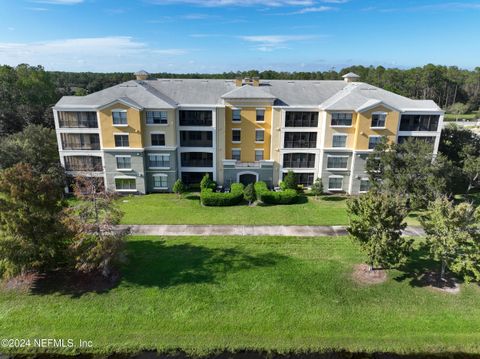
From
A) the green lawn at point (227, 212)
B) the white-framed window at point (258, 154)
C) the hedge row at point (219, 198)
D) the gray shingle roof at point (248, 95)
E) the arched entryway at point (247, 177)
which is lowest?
the green lawn at point (227, 212)

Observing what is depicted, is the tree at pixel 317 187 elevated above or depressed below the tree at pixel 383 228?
below

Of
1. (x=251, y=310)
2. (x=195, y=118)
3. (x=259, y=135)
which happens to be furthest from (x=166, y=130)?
(x=251, y=310)

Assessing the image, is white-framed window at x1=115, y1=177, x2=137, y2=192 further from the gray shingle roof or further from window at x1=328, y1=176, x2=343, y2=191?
window at x1=328, y1=176, x2=343, y2=191

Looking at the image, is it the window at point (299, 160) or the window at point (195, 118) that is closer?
the window at point (195, 118)

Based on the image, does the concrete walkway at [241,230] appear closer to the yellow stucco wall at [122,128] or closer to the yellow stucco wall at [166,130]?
the yellow stucco wall at [122,128]

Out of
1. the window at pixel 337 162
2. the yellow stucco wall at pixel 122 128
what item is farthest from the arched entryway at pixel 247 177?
the yellow stucco wall at pixel 122 128

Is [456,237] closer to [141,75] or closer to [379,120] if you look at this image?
→ [379,120]
